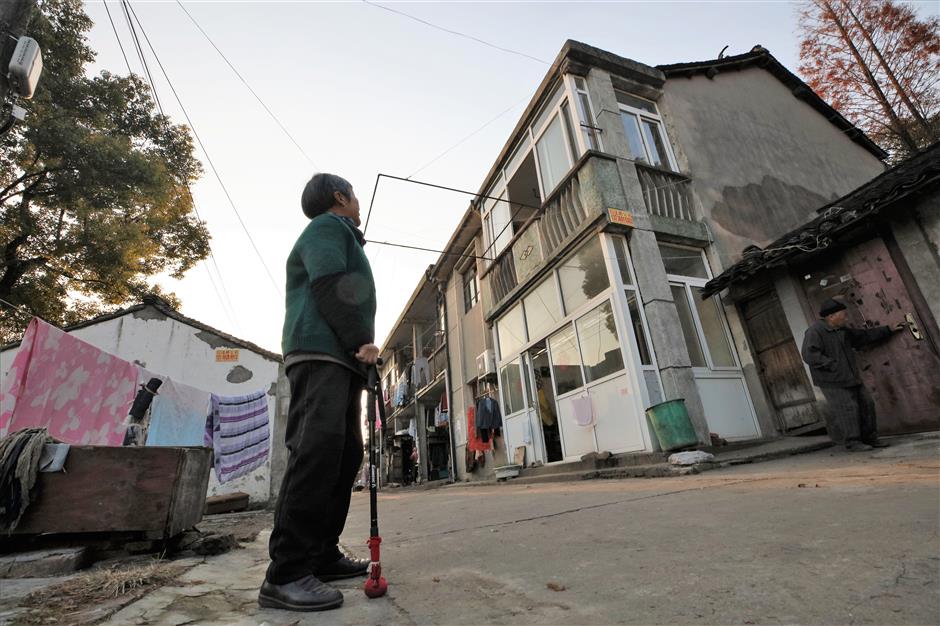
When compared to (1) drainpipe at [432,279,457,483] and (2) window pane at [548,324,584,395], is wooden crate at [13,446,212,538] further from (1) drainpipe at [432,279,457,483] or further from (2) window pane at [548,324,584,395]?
(1) drainpipe at [432,279,457,483]

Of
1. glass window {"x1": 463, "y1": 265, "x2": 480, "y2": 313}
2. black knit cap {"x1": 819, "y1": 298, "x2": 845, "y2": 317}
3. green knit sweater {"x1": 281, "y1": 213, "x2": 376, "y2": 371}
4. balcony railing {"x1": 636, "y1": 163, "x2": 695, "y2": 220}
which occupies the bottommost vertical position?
green knit sweater {"x1": 281, "y1": 213, "x2": 376, "y2": 371}

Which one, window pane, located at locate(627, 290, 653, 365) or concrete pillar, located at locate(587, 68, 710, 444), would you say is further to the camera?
window pane, located at locate(627, 290, 653, 365)

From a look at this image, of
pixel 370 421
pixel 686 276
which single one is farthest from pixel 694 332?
pixel 370 421

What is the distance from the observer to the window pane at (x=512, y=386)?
10.2 m

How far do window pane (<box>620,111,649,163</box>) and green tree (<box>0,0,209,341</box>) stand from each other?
1033 cm

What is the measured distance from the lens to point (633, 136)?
332 inches

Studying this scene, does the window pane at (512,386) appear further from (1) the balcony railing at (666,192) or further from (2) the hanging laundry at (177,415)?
(2) the hanging laundry at (177,415)

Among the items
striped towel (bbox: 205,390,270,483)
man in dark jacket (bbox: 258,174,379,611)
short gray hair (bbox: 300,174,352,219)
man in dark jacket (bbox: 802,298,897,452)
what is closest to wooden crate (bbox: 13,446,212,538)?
man in dark jacket (bbox: 258,174,379,611)

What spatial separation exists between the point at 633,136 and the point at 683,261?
2721 millimetres

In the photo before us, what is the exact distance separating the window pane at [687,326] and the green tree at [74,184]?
38.5ft

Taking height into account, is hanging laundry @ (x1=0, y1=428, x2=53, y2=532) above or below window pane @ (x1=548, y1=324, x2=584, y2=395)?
below

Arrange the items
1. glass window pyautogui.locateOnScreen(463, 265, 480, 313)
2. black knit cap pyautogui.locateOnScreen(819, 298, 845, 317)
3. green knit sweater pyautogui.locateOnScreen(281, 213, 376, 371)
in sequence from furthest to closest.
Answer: glass window pyautogui.locateOnScreen(463, 265, 480, 313)
black knit cap pyautogui.locateOnScreen(819, 298, 845, 317)
green knit sweater pyautogui.locateOnScreen(281, 213, 376, 371)

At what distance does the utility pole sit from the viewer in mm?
3086

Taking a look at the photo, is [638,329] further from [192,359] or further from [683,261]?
[192,359]
